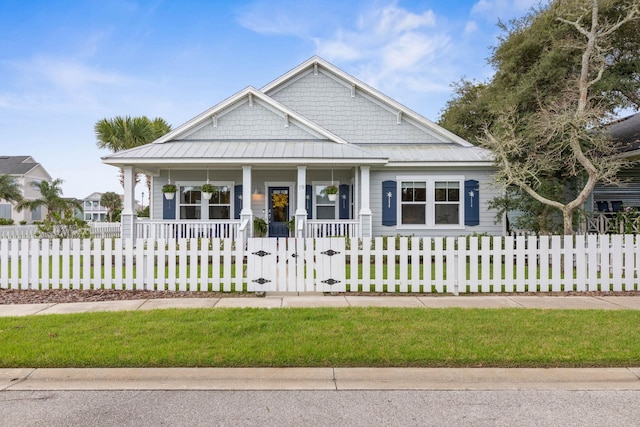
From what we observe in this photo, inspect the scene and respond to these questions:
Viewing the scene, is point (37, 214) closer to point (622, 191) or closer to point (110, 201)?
point (110, 201)

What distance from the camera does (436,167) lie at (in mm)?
13508

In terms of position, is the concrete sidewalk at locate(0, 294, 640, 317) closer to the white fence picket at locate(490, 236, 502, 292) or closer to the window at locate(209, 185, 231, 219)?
the white fence picket at locate(490, 236, 502, 292)

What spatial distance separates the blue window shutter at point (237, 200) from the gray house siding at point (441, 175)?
4.91m

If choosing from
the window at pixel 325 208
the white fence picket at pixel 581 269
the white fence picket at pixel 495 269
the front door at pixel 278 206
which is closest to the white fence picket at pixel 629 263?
the white fence picket at pixel 581 269

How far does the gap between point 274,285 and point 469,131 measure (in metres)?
21.4

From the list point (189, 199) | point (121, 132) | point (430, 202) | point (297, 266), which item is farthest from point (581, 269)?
point (121, 132)

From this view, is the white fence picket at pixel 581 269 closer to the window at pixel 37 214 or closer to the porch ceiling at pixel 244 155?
the porch ceiling at pixel 244 155

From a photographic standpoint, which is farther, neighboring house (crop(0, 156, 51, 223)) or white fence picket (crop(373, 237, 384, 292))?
neighboring house (crop(0, 156, 51, 223))

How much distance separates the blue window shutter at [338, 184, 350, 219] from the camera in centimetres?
1479

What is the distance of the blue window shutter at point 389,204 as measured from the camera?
1374cm

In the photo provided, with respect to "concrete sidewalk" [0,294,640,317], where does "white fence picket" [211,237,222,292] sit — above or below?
above

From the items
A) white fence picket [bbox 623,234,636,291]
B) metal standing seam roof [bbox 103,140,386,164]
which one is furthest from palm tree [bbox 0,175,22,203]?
white fence picket [bbox 623,234,636,291]

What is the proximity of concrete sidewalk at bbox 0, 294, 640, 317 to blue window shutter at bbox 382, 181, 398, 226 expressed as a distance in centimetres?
679

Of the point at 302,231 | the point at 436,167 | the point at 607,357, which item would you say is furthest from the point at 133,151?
the point at 607,357
